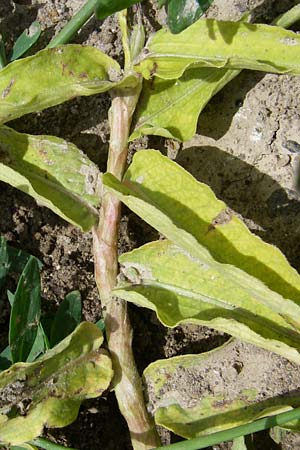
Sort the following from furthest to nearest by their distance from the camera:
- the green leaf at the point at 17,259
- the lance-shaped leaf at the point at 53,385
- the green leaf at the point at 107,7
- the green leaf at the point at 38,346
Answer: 1. the green leaf at the point at 17,259
2. the green leaf at the point at 38,346
3. the lance-shaped leaf at the point at 53,385
4. the green leaf at the point at 107,7

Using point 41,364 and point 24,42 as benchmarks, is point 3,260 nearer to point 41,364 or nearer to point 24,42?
point 41,364

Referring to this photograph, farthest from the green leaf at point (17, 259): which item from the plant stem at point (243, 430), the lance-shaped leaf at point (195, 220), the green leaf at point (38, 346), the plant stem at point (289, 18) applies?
the plant stem at point (289, 18)

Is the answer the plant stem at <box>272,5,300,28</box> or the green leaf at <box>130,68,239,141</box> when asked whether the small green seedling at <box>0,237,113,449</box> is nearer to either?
the green leaf at <box>130,68,239,141</box>

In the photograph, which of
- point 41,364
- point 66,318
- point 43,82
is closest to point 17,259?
point 66,318

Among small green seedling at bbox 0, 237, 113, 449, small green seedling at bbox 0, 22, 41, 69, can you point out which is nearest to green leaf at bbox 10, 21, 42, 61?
small green seedling at bbox 0, 22, 41, 69

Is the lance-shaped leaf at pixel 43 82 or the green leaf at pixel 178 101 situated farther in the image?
the green leaf at pixel 178 101

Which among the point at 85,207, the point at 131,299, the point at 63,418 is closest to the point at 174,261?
the point at 131,299

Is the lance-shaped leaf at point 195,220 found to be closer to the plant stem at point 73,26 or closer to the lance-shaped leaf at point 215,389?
the lance-shaped leaf at point 215,389
